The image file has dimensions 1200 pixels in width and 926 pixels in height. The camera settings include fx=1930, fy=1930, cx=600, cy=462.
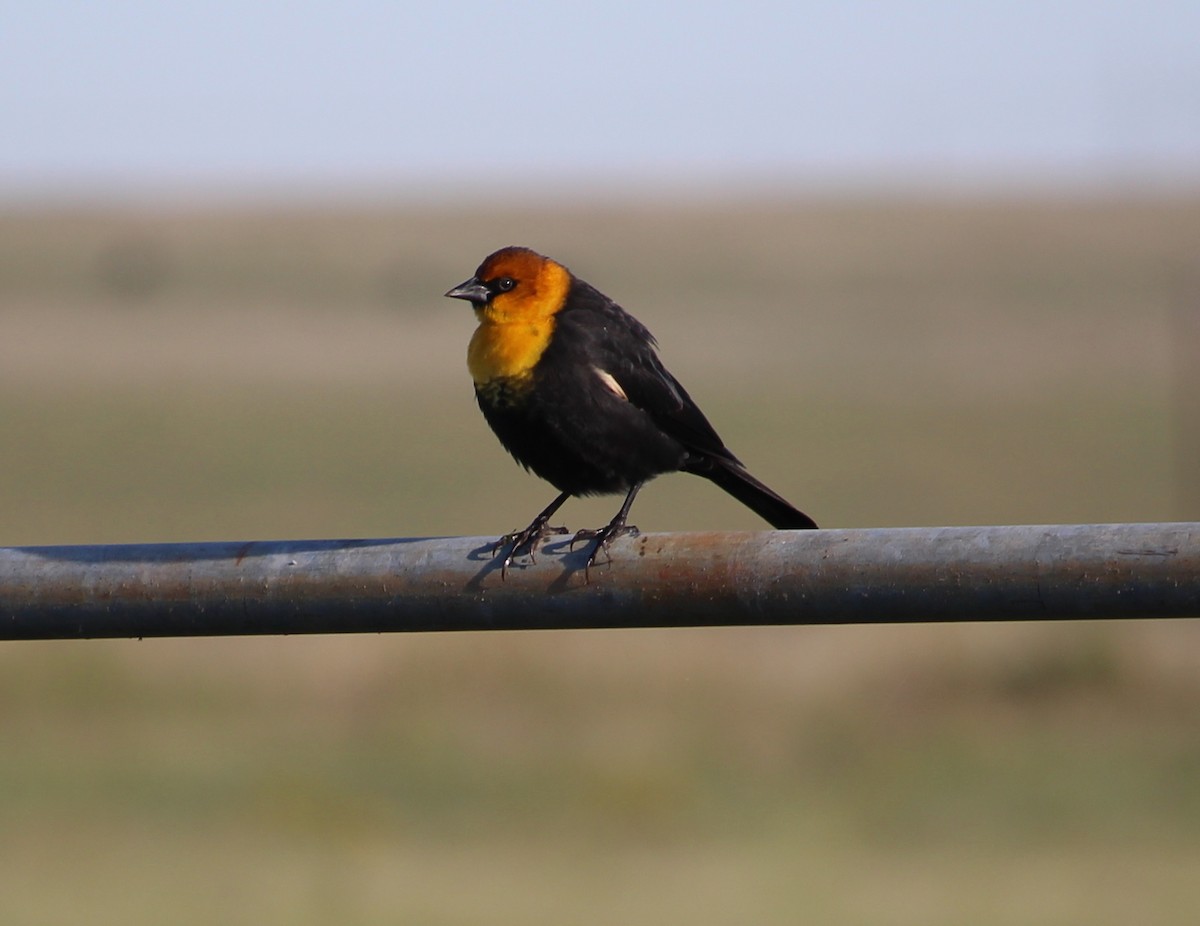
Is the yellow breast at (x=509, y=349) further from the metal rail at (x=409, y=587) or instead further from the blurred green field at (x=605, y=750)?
the blurred green field at (x=605, y=750)

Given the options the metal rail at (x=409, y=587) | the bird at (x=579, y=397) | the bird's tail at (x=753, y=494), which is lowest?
the metal rail at (x=409, y=587)

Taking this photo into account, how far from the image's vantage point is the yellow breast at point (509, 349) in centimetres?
525

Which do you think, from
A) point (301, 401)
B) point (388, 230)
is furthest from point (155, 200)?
point (301, 401)

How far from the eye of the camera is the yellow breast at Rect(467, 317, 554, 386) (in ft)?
17.2

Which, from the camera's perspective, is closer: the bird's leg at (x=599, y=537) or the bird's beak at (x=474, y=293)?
the bird's leg at (x=599, y=537)

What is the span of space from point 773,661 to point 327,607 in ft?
46.0

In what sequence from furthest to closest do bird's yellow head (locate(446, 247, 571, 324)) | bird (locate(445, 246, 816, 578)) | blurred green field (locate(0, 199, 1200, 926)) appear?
Result: blurred green field (locate(0, 199, 1200, 926)) → bird's yellow head (locate(446, 247, 571, 324)) → bird (locate(445, 246, 816, 578))

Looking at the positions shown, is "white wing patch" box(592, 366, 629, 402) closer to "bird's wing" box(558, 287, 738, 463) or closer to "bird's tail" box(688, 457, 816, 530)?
"bird's wing" box(558, 287, 738, 463)

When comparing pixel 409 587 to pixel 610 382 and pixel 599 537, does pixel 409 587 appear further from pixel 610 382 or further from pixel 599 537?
pixel 610 382

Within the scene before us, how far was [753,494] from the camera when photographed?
514 centimetres

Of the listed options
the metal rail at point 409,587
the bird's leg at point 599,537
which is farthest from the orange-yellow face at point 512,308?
the metal rail at point 409,587

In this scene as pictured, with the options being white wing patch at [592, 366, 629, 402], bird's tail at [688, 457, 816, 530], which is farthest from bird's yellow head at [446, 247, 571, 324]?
bird's tail at [688, 457, 816, 530]

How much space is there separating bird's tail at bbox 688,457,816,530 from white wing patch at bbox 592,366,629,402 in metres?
0.32

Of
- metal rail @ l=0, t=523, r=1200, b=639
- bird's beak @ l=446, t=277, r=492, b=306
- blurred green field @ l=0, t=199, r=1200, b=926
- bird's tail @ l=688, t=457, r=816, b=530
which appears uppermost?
bird's beak @ l=446, t=277, r=492, b=306
